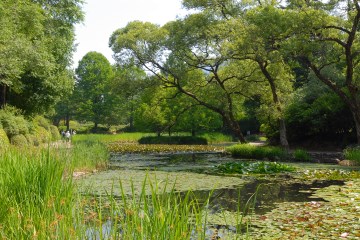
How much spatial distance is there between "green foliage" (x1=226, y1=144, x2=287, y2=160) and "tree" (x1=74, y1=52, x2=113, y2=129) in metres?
27.2

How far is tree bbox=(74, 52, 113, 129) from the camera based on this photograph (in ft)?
147

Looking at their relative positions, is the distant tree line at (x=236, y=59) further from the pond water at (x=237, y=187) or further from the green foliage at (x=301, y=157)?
the pond water at (x=237, y=187)

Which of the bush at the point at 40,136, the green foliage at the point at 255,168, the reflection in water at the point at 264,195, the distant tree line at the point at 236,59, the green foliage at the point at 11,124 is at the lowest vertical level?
the reflection in water at the point at 264,195

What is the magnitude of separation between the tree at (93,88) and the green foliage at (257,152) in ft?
89.3

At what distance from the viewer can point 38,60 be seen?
15539 mm

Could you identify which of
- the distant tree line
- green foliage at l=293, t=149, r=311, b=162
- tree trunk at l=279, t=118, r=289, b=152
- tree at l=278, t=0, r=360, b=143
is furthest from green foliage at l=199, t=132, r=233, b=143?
tree at l=278, t=0, r=360, b=143

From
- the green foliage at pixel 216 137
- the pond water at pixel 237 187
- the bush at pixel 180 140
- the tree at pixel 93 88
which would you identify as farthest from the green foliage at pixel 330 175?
the tree at pixel 93 88

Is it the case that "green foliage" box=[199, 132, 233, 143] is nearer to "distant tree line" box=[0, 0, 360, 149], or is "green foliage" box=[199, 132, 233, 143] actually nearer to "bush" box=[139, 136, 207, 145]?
"bush" box=[139, 136, 207, 145]

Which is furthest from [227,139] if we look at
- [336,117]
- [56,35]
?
[56,35]

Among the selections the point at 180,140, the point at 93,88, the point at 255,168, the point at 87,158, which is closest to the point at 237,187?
the point at 255,168

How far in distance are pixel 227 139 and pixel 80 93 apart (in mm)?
20125

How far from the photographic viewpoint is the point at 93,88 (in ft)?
153

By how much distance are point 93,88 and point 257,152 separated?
31.9 metres

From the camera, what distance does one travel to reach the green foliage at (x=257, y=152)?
17.9m
